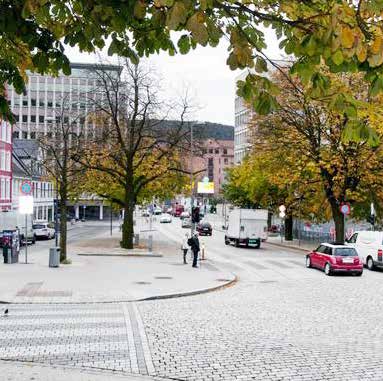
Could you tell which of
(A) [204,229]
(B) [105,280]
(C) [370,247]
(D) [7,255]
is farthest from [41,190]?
(B) [105,280]

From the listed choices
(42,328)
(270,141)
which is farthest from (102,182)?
(42,328)

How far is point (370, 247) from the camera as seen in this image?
30594 mm

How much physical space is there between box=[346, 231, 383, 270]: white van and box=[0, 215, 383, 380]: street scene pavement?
9213 mm

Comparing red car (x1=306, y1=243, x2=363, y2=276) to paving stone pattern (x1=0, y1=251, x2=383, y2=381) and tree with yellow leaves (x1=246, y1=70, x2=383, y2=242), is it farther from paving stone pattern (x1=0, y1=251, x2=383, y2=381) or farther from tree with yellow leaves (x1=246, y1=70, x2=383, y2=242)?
tree with yellow leaves (x1=246, y1=70, x2=383, y2=242)

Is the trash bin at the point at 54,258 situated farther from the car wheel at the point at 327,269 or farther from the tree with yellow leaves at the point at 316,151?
the tree with yellow leaves at the point at 316,151

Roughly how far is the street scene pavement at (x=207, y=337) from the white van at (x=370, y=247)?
30.2 ft

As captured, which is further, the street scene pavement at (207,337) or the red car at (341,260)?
the red car at (341,260)

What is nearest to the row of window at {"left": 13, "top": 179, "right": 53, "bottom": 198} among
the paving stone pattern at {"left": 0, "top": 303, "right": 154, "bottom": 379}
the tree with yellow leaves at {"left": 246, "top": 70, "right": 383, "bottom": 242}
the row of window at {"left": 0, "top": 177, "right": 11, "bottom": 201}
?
the row of window at {"left": 0, "top": 177, "right": 11, "bottom": 201}

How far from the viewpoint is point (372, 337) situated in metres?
12.9

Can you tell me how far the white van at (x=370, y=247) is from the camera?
29.5 metres

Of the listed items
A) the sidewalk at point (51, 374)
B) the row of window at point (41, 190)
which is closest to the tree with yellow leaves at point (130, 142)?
the sidewalk at point (51, 374)

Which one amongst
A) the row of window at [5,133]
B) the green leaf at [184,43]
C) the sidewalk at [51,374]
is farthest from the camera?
the row of window at [5,133]

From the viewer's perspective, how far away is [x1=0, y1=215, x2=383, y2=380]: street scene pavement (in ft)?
32.3

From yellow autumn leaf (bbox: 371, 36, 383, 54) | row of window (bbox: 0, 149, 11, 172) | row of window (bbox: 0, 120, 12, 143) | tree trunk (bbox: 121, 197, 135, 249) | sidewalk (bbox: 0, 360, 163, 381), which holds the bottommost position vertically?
sidewalk (bbox: 0, 360, 163, 381)
